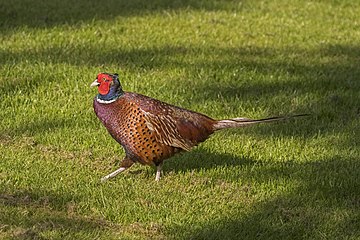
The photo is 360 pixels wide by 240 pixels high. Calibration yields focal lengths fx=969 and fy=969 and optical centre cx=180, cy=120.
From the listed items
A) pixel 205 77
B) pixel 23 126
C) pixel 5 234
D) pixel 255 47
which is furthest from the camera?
pixel 255 47

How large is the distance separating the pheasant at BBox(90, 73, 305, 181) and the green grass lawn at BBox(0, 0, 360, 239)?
244 millimetres

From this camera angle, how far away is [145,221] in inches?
250

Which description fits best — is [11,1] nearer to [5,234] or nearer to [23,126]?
[23,126]

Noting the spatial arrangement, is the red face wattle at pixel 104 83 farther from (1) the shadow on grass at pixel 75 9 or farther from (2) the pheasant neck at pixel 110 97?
(1) the shadow on grass at pixel 75 9

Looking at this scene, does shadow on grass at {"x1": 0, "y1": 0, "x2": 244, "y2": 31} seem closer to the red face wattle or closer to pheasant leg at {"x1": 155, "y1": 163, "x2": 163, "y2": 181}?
the red face wattle

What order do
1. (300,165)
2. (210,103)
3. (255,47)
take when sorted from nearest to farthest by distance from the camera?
(300,165), (210,103), (255,47)

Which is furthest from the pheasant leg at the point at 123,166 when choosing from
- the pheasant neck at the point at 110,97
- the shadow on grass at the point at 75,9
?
the shadow on grass at the point at 75,9

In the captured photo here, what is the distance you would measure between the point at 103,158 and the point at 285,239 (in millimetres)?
1982

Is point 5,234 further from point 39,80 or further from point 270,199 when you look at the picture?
point 39,80

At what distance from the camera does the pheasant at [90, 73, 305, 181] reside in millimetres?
6910

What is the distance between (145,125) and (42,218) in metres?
1.11

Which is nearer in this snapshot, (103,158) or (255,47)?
(103,158)

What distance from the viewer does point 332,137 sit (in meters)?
8.27

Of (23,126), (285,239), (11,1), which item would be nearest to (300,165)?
(285,239)
